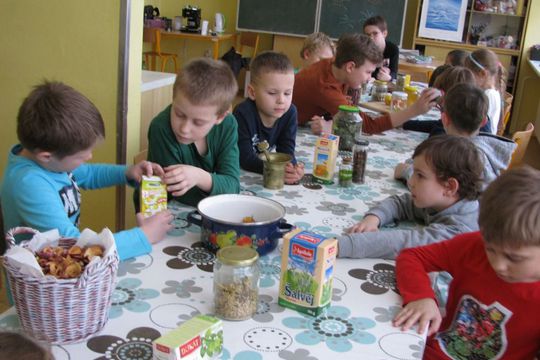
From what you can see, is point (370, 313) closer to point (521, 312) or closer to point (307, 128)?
point (521, 312)

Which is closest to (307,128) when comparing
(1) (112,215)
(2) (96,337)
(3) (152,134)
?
(1) (112,215)

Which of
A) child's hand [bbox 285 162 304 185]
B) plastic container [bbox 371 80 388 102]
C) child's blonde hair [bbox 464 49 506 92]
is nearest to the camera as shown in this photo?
child's hand [bbox 285 162 304 185]

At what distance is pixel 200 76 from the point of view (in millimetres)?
1637

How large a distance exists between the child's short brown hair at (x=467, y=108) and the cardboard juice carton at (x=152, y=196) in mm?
1163

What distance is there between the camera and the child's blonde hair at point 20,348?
660 mm

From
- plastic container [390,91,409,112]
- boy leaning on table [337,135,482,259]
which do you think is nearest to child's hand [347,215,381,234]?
boy leaning on table [337,135,482,259]

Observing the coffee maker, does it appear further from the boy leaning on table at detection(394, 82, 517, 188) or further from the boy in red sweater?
the boy in red sweater

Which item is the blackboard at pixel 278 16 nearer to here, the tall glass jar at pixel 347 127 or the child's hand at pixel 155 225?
the tall glass jar at pixel 347 127

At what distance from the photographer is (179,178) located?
1504 mm

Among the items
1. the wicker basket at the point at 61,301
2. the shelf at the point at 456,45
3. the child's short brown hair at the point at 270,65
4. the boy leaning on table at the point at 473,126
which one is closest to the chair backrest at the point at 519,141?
the boy leaning on table at the point at 473,126

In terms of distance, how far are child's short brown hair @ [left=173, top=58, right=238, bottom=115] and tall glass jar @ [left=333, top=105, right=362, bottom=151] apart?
0.77 metres

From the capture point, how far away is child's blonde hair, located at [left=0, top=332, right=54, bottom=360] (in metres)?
0.66

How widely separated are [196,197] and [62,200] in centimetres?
40

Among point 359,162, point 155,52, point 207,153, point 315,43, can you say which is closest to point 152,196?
point 207,153
